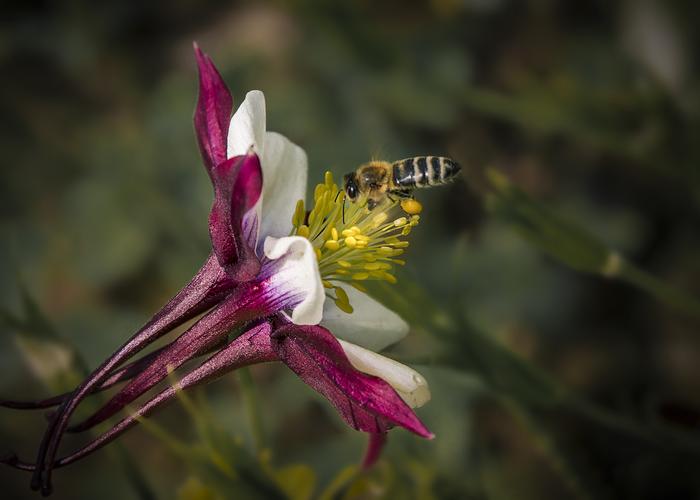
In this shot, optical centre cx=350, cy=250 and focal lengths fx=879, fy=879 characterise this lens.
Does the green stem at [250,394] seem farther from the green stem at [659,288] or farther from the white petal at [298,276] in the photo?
the green stem at [659,288]

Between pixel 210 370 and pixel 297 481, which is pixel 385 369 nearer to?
pixel 210 370

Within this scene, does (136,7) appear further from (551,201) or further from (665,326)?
(665,326)

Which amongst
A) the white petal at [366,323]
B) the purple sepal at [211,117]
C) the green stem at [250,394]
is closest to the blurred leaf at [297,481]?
the green stem at [250,394]

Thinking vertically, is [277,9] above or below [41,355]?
above

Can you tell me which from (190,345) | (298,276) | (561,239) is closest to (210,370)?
(190,345)

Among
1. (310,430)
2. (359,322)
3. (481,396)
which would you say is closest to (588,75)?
(481,396)

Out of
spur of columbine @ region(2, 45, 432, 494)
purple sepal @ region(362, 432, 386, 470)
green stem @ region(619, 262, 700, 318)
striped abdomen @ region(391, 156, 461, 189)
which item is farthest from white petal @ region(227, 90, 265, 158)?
green stem @ region(619, 262, 700, 318)
